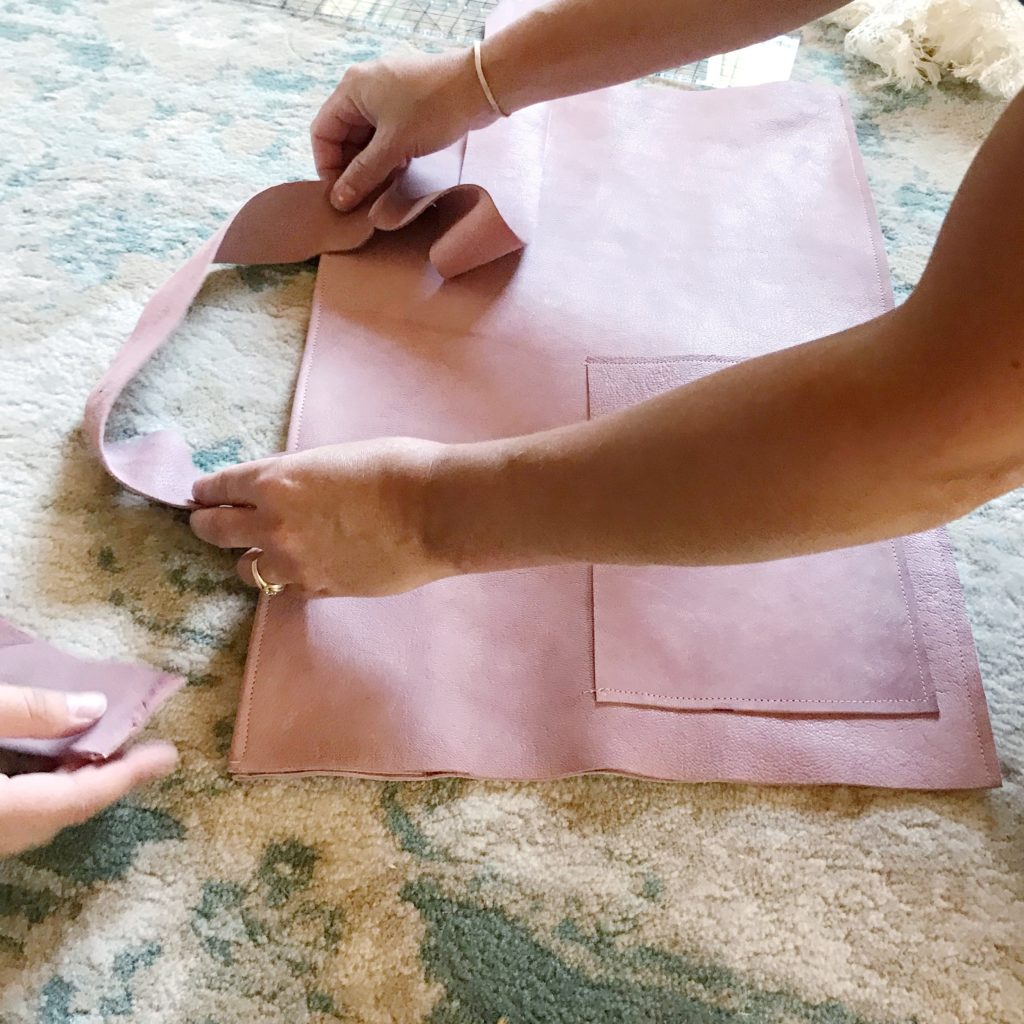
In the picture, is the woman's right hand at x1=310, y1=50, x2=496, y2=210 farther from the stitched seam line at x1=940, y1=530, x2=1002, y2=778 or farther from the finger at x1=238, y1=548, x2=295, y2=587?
the stitched seam line at x1=940, y1=530, x2=1002, y2=778

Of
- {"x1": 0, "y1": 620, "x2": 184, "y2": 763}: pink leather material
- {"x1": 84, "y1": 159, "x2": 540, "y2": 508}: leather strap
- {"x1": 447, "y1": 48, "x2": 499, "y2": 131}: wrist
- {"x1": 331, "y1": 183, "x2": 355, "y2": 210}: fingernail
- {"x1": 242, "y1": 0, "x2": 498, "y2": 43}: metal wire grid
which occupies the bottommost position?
{"x1": 0, "y1": 620, "x2": 184, "y2": 763}: pink leather material

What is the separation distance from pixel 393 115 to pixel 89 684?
461 mm

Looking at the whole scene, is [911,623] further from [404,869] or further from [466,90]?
[466,90]

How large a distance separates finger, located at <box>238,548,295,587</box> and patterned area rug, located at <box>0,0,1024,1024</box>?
0.03 metres

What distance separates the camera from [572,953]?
502 millimetres

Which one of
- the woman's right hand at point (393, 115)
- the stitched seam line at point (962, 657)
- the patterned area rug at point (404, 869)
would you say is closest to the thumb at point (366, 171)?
the woman's right hand at point (393, 115)

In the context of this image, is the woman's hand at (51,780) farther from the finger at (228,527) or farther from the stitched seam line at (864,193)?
the stitched seam line at (864,193)

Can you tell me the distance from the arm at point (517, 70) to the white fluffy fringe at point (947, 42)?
0.39 meters

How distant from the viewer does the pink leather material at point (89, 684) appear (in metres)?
0.52

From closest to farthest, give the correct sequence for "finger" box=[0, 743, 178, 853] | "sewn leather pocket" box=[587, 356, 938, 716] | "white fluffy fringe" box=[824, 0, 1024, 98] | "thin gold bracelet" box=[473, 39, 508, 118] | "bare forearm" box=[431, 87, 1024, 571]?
1. "bare forearm" box=[431, 87, 1024, 571]
2. "finger" box=[0, 743, 178, 853]
3. "sewn leather pocket" box=[587, 356, 938, 716]
4. "thin gold bracelet" box=[473, 39, 508, 118]
5. "white fluffy fringe" box=[824, 0, 1024, 98]

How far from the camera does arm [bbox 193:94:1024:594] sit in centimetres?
31

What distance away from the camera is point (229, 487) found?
58 cm

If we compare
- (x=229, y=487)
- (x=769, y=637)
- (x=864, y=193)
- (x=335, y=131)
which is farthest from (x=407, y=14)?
(x=769, y=637)

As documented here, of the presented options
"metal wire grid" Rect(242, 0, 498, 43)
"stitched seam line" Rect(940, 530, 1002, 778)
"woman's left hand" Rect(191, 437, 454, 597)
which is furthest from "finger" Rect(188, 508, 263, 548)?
"metal wire grid" Rect(242, 0, 498, 43)
